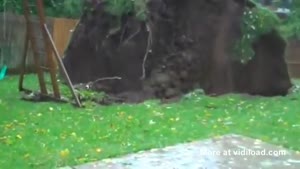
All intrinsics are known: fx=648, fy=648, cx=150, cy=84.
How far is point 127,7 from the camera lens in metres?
12.6

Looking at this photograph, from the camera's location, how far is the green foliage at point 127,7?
1240 cm

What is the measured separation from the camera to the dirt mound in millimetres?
12328

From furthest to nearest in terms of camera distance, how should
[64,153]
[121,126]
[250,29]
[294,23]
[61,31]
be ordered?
[294,23] < [61,31] < [250,29] < [121,126] < [64,153]

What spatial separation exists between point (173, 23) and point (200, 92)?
56.2 inches

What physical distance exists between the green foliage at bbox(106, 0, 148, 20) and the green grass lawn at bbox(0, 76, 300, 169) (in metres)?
2.02

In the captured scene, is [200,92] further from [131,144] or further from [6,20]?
[6,20]

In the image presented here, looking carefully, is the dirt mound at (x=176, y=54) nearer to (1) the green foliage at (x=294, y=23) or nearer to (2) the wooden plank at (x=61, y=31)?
(2) the wooden plank at (x=61, y=31)

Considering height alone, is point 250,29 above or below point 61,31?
above

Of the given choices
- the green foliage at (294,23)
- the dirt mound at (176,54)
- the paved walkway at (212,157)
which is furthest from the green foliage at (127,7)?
the green foliage at (294,23)

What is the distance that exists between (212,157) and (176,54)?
545 centimetres

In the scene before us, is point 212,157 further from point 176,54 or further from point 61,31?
point 61,31

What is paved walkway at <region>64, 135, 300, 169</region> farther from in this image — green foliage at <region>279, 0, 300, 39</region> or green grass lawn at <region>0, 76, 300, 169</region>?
green foliage at <region>279, 0, 300, 39</region>

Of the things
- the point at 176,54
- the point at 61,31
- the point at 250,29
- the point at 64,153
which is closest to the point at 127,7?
the point at 176,54

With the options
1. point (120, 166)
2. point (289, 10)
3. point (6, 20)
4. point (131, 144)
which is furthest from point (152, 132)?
point (289, 10)
